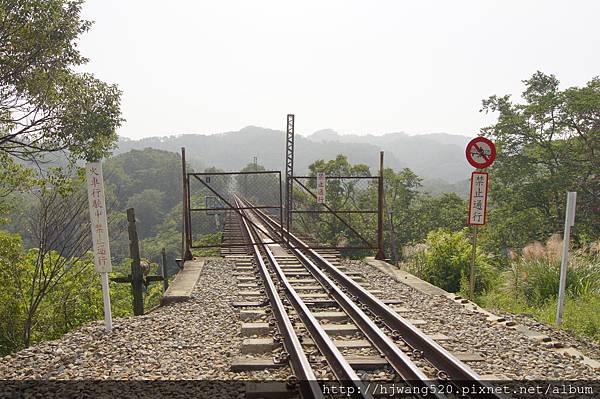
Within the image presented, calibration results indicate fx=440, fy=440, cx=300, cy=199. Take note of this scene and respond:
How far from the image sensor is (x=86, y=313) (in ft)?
46.9

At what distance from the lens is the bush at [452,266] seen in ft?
27.6

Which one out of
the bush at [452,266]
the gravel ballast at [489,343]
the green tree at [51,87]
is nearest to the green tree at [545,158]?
the bush at [452,266]

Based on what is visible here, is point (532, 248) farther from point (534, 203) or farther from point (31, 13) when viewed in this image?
point (534, 203)

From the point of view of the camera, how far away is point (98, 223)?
213 inches

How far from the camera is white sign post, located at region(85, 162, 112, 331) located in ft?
17.6

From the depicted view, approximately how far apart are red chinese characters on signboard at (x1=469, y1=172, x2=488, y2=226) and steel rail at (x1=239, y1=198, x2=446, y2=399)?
7.92 feet

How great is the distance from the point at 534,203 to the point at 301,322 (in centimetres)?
1895

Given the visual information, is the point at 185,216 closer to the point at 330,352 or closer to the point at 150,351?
the point at 150,351

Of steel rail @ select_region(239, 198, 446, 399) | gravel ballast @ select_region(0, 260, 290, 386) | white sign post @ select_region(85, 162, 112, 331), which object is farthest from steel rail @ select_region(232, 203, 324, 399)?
white sign post @ select_region(85, 162, 112, 331)

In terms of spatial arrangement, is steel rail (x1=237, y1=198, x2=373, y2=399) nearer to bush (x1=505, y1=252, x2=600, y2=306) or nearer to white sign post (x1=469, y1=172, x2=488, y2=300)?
white sign post (x1=469, y1=172, x2=488, y2=300)

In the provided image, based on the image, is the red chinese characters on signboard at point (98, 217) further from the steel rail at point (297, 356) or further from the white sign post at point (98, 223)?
the steel rail at point (297, 356)

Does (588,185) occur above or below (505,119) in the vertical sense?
below

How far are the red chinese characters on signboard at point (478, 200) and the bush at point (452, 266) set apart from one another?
177 cm

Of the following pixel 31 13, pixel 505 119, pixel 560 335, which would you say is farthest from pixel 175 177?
Result: pixel 560 335
